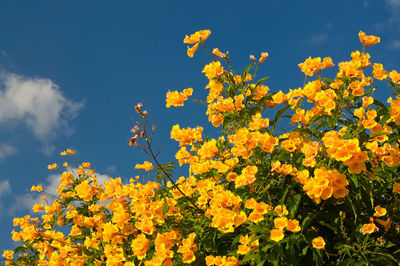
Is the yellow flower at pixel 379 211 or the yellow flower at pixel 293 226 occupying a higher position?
the yellow flower at pixel 293 226

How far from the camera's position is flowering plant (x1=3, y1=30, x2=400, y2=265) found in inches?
90.6

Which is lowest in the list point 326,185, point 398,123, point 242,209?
point 326,185

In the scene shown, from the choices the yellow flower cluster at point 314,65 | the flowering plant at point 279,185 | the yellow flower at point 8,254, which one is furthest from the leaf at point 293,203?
the yellow flower at point 8,254

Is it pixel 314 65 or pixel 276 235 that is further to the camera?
pixel 314 65

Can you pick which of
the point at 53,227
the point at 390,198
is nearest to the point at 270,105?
the point at 390,198

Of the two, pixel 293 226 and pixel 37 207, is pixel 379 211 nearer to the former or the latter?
pixel 293 226

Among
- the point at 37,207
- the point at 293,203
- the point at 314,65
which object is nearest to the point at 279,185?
the point at 293,203

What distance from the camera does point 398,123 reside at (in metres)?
2.44

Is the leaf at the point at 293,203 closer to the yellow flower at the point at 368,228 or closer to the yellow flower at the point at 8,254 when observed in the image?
the yellow flower at the point at 368,228

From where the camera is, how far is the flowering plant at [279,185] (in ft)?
7.55

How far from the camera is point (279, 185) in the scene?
2.55 m

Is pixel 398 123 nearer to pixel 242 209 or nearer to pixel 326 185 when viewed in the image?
pixel 326 185

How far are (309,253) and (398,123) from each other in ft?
3.28

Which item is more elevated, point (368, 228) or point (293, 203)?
point (293, 203)
